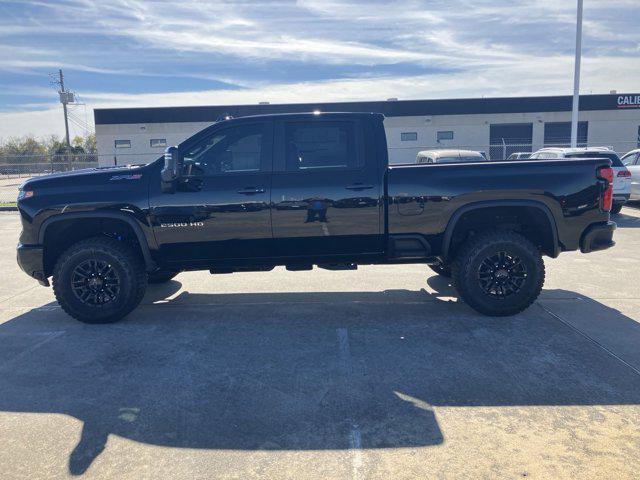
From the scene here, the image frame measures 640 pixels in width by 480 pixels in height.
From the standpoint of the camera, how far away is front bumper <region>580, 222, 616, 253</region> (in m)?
5.65

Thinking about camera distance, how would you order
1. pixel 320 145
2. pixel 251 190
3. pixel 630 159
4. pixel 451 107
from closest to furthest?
pixel 251 190
pixel 320 145
pixel 630 159
pixel 451 107

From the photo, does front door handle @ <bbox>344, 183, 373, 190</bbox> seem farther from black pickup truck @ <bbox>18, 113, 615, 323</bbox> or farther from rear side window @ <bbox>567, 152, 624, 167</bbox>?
rear side window @ <bbox>567, 152, 624, 167</bbox>

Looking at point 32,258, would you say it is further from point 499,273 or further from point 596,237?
point 596,237

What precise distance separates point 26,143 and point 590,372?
81.5 meters

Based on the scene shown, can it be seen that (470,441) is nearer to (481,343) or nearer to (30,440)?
(481,343)

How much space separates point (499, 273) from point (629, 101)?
34.5 metres

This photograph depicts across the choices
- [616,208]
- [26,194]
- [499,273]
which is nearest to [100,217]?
[26,194]

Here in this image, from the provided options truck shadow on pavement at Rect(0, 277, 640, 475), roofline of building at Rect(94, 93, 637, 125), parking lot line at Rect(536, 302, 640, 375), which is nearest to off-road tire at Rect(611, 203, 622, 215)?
truck shadow on pavement at Rect(0, 277, 640, 475)

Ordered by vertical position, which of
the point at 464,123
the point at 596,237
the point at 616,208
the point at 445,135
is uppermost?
the point at 464,123

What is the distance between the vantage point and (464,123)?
34.4 m

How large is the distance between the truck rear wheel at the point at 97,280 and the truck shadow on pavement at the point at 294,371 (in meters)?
0.19

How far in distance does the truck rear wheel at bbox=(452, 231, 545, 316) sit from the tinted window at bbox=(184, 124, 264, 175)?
248 cm

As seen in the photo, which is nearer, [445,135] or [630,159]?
[630,159]

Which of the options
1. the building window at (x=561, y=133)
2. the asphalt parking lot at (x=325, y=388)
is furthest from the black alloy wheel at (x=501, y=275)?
the building window at (x=561, y=133)
